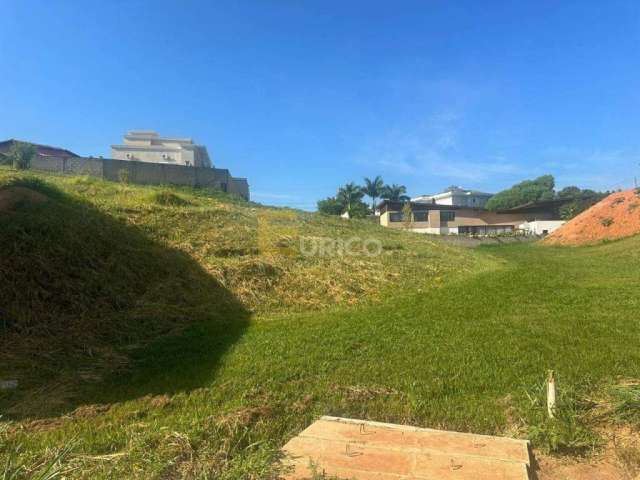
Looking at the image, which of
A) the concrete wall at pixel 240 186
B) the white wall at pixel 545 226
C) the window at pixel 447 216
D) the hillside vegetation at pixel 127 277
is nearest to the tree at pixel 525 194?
the window at pixel 447 216

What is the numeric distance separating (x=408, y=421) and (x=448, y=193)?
64.1 metres

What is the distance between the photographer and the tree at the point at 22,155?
1847 centimetres

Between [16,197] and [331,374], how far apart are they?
7050mm

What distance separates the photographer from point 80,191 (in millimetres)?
10734

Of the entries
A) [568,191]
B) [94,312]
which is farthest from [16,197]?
[568,191]

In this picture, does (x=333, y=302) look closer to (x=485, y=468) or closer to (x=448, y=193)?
(x=485, y=468)

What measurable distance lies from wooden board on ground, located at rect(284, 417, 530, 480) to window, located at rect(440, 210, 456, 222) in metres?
39.3

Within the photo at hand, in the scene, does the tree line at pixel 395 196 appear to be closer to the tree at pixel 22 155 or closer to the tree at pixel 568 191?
the tree at pixel 568 191

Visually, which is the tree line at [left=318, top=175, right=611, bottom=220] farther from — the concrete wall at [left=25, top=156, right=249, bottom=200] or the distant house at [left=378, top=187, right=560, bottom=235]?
the concrete wall at [left=25, top=156, right=249, bottom=200]

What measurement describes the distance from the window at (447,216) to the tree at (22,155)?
32.8 metres

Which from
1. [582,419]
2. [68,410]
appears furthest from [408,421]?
[68,410]

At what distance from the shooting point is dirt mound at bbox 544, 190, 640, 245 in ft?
71.6

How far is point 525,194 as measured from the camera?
2057 inches

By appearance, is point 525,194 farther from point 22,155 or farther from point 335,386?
point 335,386
